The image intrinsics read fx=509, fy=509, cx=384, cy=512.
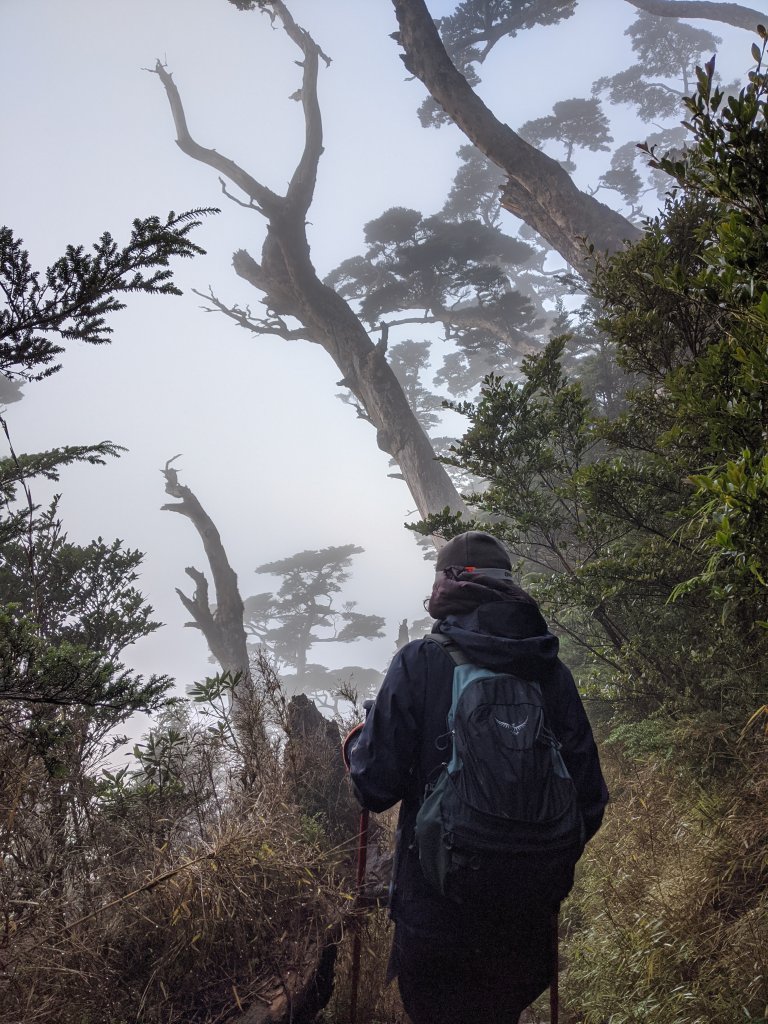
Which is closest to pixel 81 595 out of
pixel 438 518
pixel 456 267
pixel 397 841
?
pixel 438 518

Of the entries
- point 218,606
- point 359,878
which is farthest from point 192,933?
point 218,606

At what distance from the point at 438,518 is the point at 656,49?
34618mm

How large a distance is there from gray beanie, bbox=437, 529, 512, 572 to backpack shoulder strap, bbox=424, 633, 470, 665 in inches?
13.9

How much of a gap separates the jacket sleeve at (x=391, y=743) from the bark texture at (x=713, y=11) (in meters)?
21.1

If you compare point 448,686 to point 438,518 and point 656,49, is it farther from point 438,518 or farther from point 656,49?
point 656,49

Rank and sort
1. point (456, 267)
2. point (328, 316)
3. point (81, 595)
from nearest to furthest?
point (81, 595), point (328, 316), point (456, 267)

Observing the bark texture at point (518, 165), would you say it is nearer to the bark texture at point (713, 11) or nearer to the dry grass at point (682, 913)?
the dry grass at point (682, 913)

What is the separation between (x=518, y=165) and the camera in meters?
10.1

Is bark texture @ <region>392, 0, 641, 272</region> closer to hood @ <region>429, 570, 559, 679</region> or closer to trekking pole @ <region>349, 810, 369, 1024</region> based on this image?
hood @ <region>429, 570, 559, 679</region>

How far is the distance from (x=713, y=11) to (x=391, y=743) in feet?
74.4

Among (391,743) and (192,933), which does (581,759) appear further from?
(192,933)

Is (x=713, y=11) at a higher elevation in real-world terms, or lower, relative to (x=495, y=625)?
higher

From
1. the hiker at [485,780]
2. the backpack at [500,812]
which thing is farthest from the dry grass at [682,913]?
the backpack at [500,812]

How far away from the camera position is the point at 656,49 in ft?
85.3
